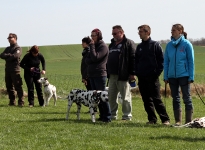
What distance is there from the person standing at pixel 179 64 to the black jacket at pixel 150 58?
0.56ft

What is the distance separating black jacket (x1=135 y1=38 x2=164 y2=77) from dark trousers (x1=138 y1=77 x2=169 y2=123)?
0.18 m

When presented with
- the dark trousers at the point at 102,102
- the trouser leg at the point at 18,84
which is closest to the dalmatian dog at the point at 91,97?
the dark trousers at the point at 102,102

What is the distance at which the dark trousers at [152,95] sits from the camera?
9.54 m

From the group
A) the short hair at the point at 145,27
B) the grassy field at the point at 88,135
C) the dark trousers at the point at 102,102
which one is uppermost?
the short hair at the point at 145,27

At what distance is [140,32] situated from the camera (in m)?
9.45

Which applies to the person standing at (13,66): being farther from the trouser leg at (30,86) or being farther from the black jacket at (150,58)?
the black jacket at (150,58)

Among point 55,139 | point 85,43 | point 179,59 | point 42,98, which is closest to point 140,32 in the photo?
point 179,59

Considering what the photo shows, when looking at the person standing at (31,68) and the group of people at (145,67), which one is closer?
the group of people at (145,67)

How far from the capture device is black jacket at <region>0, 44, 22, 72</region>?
45.7 ft

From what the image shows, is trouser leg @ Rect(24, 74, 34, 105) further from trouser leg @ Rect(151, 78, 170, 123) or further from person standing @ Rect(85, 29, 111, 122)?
trouser leg @ Rect(151, 78, 170, 123)

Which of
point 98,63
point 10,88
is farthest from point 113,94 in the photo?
point 10,88

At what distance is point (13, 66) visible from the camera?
1423cm

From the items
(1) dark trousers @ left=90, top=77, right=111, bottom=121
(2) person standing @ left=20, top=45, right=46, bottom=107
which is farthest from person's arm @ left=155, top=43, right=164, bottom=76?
(2) person standing @ left=20, top=45, right=46, bottom=107

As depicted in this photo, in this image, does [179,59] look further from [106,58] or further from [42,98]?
[42,98]
